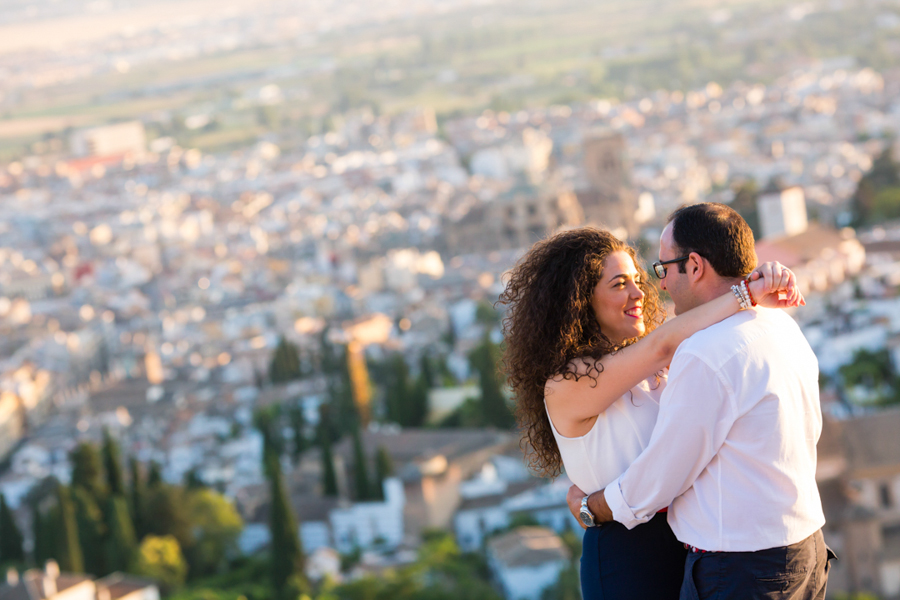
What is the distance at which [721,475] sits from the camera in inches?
53.7

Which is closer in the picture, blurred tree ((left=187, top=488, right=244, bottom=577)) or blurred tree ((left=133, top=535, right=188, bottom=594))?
blurred tree ((left=133, top=535, right=188, bottom=594))

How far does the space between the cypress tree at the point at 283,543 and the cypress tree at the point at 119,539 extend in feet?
7.32

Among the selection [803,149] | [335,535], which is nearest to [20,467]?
[335,535]

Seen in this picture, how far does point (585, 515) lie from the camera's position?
148 centimetres

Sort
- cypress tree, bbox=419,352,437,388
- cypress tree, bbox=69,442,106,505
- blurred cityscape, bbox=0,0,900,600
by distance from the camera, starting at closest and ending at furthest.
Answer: blurred cityscape, bbox=0,0,900,600, cypress tree, bbox=69,442,106,505, cypress tree, bbox=419,352,437,388

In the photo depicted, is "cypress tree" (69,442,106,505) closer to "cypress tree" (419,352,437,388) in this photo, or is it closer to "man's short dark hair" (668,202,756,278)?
"cypress tree" (419,352,437,388)

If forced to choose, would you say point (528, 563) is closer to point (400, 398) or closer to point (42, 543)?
point (42, 543)

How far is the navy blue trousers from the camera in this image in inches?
57.6

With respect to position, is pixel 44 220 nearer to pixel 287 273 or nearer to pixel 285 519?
pixel 287 273

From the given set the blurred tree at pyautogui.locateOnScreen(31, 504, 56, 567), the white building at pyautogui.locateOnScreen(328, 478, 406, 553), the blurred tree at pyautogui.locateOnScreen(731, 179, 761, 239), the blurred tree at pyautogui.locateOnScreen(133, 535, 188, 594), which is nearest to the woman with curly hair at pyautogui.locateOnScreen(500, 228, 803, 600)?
the blurred tree at pyautogui.locateOnScreen(133, 535, 188, 594)

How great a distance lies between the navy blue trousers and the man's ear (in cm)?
28

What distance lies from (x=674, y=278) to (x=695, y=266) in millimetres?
33

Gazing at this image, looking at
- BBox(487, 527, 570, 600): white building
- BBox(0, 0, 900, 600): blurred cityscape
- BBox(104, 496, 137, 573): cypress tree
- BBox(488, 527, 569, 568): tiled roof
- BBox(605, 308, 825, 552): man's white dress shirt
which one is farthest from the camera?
BBox(104, 496, 137, 573): cypress tree

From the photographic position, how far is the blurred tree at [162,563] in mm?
14125
